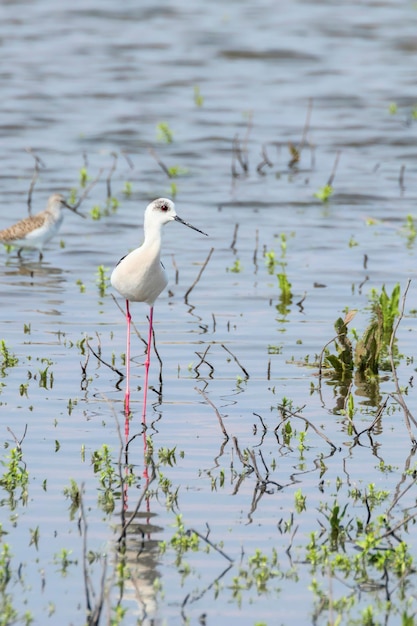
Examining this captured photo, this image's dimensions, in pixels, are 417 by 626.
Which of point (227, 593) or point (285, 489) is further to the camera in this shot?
point (285, 489)

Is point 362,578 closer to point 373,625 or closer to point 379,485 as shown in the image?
point 373,625

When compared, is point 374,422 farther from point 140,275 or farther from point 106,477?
point 140,275

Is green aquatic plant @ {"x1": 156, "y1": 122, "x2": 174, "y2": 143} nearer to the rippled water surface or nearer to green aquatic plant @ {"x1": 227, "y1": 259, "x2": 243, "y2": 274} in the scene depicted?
the rippled water surface

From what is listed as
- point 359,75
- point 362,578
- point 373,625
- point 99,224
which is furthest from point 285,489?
point 359,75

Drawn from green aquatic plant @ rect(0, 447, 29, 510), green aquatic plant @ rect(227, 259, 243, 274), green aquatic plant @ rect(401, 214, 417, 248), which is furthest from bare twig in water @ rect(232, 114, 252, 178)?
green aquatic plant @ rect(0, 447, 29, 510)

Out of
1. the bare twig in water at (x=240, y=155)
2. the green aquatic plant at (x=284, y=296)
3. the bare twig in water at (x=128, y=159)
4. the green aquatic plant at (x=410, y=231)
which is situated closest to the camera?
the green aquatic plant at (x=284, y=296)

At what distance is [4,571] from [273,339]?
5.34 m

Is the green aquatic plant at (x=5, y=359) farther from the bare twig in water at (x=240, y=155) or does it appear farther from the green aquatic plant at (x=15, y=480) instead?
the bare twig in water at (x=240, y=155)

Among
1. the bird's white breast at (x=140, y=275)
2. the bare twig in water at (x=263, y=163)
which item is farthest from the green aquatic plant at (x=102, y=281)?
the bare twig in water at (x=263, y=163)

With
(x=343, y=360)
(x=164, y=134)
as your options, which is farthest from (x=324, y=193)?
(x=343, y=360)

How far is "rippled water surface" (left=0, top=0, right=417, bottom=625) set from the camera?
6.26m

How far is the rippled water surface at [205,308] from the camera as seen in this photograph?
6258 mm

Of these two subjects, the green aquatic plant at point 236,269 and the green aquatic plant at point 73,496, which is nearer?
the green aquatic plant at point 73,496

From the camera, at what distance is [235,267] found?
534 inches
